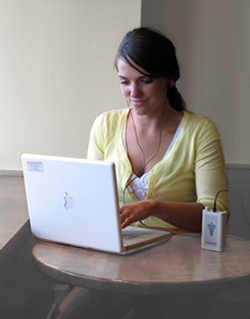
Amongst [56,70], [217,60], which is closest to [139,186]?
[217,60]

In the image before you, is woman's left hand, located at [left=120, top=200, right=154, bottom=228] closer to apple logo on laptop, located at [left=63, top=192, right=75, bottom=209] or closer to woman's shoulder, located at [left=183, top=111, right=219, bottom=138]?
apple logo on laptop, located at [left=63, top=192, right=75, bottom=209]

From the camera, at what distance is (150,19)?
1.52 metres

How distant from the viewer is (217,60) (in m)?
1.39

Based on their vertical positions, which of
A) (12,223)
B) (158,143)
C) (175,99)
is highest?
(175,99)

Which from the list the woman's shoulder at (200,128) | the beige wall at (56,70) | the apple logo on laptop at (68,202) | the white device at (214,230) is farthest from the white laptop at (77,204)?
the beige wall at (56,70)

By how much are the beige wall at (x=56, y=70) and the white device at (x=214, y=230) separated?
823 millimetres

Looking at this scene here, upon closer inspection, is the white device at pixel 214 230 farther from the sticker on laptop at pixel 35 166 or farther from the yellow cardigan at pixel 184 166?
the sticker on laptop at pixel 35 166

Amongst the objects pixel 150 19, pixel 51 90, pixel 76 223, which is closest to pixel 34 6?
pixel 51 90

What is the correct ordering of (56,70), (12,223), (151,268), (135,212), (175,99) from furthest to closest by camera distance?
1. (56,70)
2. (175,99)
3. (12,223)
4. (135,212)
5. (151,268)

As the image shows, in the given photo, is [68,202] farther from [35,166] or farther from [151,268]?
[151,268]

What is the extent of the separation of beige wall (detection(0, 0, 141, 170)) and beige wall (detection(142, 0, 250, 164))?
0.22 m

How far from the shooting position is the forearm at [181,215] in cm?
107

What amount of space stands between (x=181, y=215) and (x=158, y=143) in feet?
0.92

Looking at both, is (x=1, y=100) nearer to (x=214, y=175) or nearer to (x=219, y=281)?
(x=214, y=175)
